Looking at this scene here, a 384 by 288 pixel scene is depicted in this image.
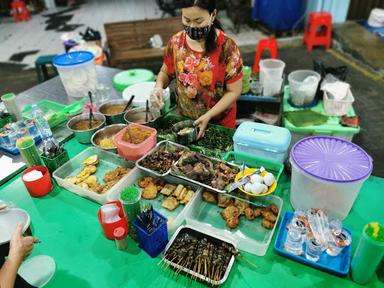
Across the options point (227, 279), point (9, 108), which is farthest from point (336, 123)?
point (9, 108)

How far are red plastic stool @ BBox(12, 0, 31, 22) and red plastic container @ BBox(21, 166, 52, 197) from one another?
10.1 metres

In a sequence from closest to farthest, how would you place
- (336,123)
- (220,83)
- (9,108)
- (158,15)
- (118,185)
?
(118,185) → (220,83) → (9,108) → (336,123) → (158,15)

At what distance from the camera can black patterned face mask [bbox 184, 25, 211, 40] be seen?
2043 mm

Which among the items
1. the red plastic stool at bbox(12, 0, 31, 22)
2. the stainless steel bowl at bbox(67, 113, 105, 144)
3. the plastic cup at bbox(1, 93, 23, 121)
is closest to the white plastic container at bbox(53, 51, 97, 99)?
the plastic cup at bbox(1, 93, 23, 121)

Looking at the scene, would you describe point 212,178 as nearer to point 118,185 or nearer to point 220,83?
point 118,185

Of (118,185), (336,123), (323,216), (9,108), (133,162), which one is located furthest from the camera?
(336,123)

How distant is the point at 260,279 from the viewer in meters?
1.42

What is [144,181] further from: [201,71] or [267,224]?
[201,71]

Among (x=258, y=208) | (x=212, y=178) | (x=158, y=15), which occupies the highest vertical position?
(x=212, y=178)

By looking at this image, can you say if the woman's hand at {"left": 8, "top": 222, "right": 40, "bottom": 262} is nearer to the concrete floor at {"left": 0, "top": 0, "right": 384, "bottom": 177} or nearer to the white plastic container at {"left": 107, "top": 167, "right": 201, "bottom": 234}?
the white plastic container at {"left": 107, "top": 167, "right": 201, "bottom": 234}

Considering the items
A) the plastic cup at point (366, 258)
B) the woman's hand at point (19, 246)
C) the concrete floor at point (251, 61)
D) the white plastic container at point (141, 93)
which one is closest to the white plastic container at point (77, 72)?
the white plastic container at point (141, 93)

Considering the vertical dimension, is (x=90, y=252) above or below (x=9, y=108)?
below

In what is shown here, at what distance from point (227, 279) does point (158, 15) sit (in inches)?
369

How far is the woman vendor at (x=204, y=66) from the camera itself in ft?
6.73
